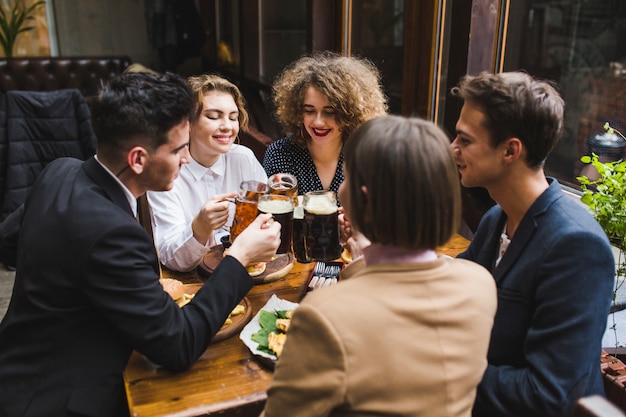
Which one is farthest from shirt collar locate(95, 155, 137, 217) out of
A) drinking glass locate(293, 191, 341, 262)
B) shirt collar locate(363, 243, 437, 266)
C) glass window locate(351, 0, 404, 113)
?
glass window locate(351, 0, 404, 113)

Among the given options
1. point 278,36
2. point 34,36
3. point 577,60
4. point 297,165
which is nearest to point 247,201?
point 297,165

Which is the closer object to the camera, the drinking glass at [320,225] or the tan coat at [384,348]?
the tan coat at [384,348]

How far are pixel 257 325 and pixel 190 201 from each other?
0.92 metres

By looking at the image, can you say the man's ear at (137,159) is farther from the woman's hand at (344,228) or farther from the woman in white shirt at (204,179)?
the woman's hand at (344,228)

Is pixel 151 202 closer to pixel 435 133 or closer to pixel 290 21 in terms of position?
pixel 435 133

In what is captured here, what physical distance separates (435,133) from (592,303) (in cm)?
54

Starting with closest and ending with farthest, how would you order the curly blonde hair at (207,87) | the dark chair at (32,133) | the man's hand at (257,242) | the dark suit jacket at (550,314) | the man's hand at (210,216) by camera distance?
the dark suit jacket at (550,314) < the man's hand at (257,242) < the man's hand at (210,216) < the curly blonde hair at (207,87) < the dark chair at (32,133)

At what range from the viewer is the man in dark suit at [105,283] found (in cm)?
119

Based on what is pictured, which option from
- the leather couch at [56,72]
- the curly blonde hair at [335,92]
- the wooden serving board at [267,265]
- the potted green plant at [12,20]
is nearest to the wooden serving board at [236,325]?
the wooden serving board at [267,265]

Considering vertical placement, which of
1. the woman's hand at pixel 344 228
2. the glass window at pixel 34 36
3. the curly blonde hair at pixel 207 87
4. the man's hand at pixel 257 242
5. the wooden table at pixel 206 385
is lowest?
the wooden table at pixel 206 385

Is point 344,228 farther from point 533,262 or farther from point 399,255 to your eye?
point 399,255

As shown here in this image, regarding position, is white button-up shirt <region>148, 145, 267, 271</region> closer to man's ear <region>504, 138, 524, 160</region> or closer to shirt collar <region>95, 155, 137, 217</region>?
shirt collar <region>95, 155, 137, 217</region>

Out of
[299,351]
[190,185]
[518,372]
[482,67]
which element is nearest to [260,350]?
[299,351]

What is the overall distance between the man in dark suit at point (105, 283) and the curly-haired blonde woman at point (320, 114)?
1.09 m
